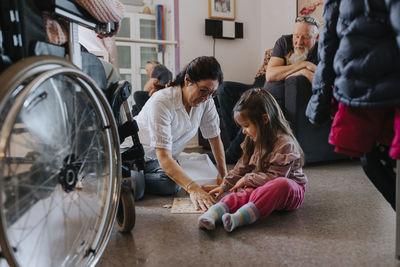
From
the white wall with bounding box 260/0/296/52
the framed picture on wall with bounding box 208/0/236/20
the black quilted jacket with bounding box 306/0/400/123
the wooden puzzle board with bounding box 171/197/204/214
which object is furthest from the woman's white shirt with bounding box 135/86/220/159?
the framed picture on wall with bounding box 208/0/236/20

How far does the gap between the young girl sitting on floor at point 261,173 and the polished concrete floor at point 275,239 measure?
0.05 m

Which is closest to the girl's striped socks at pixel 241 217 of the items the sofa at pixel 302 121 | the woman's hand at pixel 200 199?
the woman's hand at pixel 200 199

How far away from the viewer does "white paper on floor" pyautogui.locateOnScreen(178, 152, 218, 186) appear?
5.12 feet

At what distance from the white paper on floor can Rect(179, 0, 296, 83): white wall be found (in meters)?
1.84

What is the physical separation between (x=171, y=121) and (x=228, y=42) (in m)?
2.31

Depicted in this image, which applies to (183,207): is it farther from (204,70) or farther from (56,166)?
(56,166)

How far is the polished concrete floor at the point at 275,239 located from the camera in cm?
91

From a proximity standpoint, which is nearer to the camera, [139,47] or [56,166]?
[56,166]

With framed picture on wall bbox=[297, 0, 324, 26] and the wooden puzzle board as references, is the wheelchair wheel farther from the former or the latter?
framed picture on wall bbox=[297, 0, 324, 26]

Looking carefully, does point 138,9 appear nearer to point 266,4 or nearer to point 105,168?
point 266,4

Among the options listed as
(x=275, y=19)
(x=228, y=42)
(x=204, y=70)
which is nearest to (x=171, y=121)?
(x=204, y=70)

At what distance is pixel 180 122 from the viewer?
1.52 meters

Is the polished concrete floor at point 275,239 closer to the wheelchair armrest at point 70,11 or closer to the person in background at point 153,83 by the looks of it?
the wheelchair armrest at point 70,11

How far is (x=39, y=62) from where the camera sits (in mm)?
626
